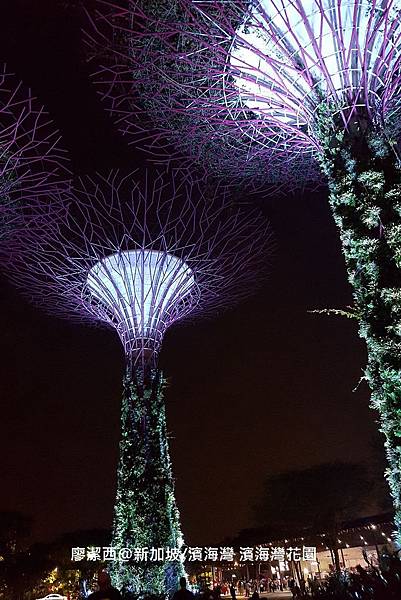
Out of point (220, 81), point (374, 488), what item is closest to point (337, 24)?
point (220, 81)

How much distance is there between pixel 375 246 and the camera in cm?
926

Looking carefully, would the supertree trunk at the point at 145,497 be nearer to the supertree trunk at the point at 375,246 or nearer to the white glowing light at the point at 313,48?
the supertree trunk at the point at 375,246

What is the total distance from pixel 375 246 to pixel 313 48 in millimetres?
4571

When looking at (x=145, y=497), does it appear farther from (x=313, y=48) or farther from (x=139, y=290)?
(x=313, y=48)

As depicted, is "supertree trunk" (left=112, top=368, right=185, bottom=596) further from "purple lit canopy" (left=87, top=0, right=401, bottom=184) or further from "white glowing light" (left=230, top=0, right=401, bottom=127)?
"white glowing light" (left=230, top=0, right=401, bottom=127)

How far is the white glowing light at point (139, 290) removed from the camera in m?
20.8

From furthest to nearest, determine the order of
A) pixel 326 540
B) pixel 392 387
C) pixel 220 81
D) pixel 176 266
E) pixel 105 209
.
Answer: pixel 326 540, pixel 176 266, pixel 105 209, pixel 220 81, pixel 392 387

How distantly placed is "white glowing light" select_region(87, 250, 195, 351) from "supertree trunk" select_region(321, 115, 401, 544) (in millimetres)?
11353

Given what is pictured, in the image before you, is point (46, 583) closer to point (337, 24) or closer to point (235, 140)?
point (235, 140)

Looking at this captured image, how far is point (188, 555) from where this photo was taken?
2070cm

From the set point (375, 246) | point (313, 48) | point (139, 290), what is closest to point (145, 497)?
point (139, 290)

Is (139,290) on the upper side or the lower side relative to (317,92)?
upper

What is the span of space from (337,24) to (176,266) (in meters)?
11.7

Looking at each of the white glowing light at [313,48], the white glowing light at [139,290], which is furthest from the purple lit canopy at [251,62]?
the white glowing light at [139,290]
